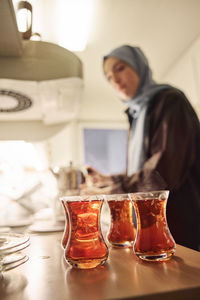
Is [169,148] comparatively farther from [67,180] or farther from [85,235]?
[85,235]

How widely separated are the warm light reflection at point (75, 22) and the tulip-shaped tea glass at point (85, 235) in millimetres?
1552

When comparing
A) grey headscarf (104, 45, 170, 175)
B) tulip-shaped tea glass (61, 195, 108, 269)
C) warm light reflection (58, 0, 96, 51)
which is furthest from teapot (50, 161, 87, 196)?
warm light reflection (58, 0, 96, 51)

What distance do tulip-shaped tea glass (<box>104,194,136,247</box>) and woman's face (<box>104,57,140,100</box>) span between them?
102 centimetres

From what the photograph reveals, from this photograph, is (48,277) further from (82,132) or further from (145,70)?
(82,132)

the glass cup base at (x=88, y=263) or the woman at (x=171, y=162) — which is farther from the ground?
the woman at (x=171, y=162)

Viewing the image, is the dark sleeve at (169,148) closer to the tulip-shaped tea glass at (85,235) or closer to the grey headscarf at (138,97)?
the grey headscarf at (138,97)

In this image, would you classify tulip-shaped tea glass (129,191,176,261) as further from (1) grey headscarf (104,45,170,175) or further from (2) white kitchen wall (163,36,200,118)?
(2) white kitchen wall (163,36,200,118)

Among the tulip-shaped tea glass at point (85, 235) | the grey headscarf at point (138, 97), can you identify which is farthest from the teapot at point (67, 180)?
the tulip-shaped tea glass at point (85, 235)

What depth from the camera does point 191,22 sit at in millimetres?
1931

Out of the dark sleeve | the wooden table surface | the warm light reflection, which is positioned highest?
the warm light reflection

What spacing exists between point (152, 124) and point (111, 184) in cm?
34

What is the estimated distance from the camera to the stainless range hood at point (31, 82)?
62 cm

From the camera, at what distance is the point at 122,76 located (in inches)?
57.4

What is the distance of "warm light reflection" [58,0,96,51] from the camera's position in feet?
5.41
